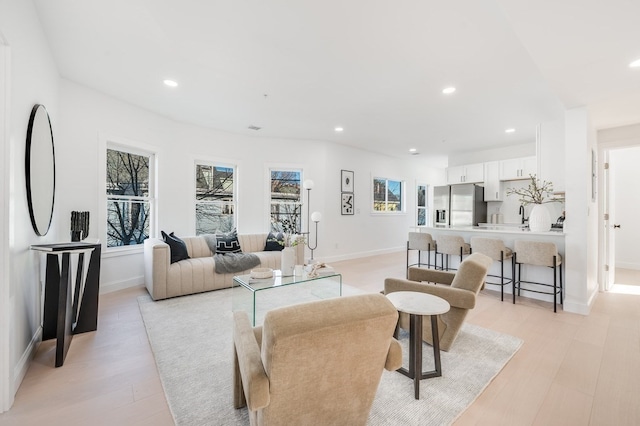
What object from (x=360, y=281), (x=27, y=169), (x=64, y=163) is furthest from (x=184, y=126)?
(x=360, y=281)

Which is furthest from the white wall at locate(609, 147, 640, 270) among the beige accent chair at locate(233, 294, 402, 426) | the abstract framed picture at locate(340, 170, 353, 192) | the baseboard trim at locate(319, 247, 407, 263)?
the beige accent chair at locate(233, 294, 402, 426)

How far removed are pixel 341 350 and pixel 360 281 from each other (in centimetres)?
369

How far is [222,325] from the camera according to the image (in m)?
2.88

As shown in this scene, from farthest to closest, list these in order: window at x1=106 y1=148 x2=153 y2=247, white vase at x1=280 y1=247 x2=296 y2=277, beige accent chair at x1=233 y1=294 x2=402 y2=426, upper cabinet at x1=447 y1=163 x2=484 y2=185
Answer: upper cabinet at x1=447 y1=163 x2=484 y2=185
window at x1=106 y1=148 x2=153 y2=247
white vase at x1=280 y1=247 x2=296 y2=277
beige accent chair at x1=233 y1=294 x2=402 y2=426

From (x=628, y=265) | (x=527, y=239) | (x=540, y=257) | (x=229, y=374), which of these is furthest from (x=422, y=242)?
(x=628, y=265)

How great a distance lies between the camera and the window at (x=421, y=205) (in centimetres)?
884

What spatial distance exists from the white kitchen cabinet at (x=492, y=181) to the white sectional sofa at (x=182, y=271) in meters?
5.04

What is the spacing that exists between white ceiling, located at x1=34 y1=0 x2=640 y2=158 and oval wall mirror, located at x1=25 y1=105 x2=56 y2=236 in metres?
0.86

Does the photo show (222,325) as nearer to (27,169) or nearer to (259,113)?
(27,169)

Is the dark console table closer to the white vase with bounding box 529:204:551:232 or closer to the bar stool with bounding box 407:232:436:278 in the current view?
Result: the bar stool with bounding box 407:232:436:278

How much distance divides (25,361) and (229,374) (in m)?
1.50

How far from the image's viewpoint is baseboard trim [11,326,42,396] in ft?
6.06

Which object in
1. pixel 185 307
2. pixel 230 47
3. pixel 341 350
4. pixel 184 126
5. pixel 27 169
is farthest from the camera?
pixel 184 126

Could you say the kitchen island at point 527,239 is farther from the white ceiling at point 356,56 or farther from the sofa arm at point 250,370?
the sofa arm at point 250,370
